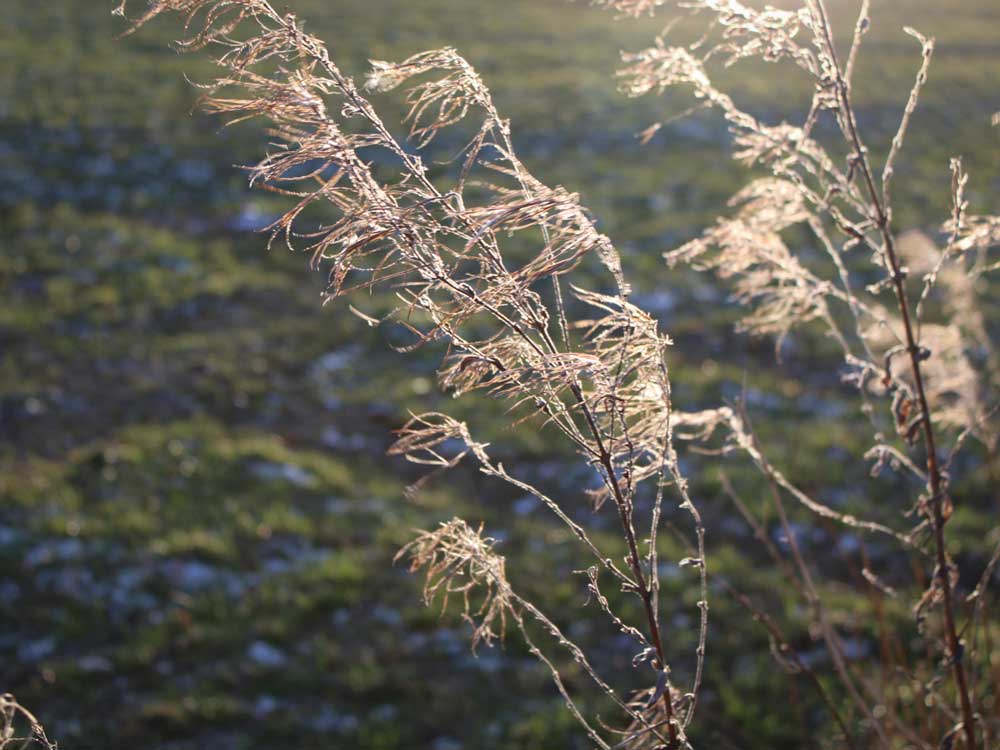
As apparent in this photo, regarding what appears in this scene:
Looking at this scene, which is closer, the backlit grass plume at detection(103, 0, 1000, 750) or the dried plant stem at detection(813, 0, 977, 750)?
the backlit grass plume at detection(103, 0, 1000, 750)

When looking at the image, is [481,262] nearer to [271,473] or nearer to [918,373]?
[918,373]

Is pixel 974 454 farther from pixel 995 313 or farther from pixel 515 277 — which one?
pixel 515 277

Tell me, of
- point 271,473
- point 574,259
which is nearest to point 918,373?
point 574,259

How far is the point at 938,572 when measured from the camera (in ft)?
6.36

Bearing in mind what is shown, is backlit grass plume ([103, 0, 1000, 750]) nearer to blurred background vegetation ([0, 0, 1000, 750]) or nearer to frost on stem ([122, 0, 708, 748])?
frost on stem ([122, 0, 708, 748])

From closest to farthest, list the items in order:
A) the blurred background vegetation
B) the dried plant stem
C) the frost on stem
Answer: the frost on stem, the dried plant stem, the blurred background vegetation

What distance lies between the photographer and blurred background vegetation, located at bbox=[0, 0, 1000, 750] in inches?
149

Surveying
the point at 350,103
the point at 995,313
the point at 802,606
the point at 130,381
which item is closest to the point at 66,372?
the point at 130,381

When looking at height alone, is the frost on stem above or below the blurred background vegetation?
above

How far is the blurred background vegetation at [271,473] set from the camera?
12.4ft

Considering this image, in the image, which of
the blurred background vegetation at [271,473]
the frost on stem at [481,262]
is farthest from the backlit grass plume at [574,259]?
the blurred background vegetation at [271,473]

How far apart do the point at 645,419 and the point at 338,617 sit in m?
2.94

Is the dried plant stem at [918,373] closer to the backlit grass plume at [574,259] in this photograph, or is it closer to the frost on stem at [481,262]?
the backlit grass plume at [574,259]

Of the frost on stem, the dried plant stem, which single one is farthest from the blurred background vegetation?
the frost on stem
